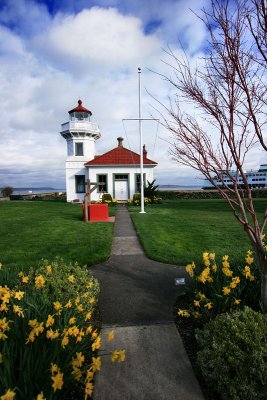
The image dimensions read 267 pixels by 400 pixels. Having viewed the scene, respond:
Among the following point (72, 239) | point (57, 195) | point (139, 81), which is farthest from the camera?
point (57, 195)

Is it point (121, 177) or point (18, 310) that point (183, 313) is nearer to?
point (18, 310)

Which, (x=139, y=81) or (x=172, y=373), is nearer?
(x=172, y=373)

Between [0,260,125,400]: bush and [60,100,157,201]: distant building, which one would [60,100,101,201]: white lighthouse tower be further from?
[0,260,125,400]: bush

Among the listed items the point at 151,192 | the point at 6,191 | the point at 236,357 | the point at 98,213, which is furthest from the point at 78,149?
the point at 236,357

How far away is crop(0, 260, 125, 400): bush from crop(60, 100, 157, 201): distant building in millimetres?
23254

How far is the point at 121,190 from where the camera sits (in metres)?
27.2

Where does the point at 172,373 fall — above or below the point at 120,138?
below

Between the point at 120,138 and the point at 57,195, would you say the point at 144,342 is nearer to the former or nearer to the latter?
the point at 120,138

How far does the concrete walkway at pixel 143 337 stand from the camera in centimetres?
254

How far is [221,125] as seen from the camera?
3332 millimetres

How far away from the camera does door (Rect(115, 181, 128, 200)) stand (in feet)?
89.0

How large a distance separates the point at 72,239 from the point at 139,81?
11.6m

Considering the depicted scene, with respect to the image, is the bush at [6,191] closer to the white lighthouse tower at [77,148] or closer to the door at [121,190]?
the white lighthouse tower at [77,148]

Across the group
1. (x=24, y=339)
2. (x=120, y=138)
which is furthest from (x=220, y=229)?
(x=120, y=138)
